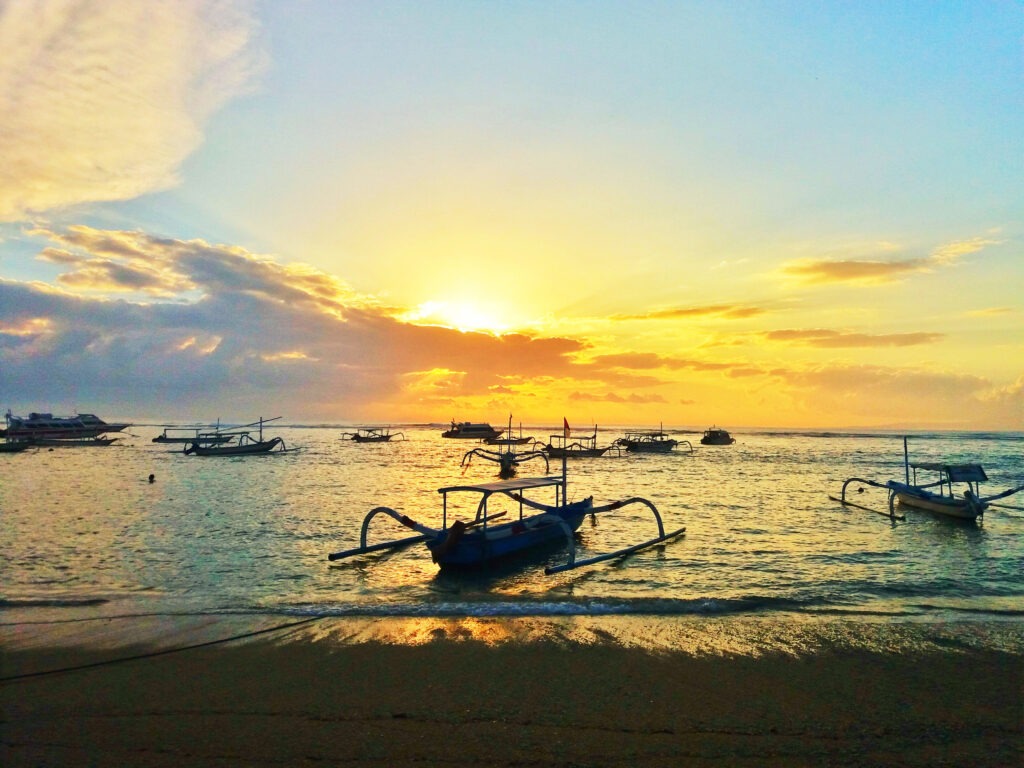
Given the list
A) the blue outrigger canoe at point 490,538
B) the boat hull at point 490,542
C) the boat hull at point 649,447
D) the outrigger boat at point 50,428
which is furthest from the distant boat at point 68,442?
the boat hull at point 490,542

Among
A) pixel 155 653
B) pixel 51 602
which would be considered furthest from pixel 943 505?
pixel 51 602

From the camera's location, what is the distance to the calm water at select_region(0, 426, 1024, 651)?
13102 millimetres

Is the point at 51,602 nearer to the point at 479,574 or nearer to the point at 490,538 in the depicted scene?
the point at 479,574

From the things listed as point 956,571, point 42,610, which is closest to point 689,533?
point 956,571

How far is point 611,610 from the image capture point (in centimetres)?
1230

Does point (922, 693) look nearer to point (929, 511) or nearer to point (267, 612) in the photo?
point (267, 612)

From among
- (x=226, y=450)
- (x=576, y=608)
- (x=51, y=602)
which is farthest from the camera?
(x=226, y=450)

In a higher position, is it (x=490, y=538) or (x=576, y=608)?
(x=490, y=538)

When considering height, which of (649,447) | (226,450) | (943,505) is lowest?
(943,505)

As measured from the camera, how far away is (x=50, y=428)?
8544 cm

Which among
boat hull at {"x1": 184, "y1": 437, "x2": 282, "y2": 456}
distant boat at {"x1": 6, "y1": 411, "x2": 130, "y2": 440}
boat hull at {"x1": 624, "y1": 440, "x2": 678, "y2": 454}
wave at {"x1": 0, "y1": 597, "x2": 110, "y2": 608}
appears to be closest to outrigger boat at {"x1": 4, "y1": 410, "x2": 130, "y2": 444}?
distant boat at {"x1": 6, "y1": 411, "x2": 130, "y2": 440}

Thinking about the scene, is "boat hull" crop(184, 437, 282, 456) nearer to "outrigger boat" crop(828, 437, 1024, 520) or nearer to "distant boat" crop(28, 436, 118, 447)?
"distant boat" crop(28, 436, 118, 447)

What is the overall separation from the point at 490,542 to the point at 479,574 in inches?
34.2

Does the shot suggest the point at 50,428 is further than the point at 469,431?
No
